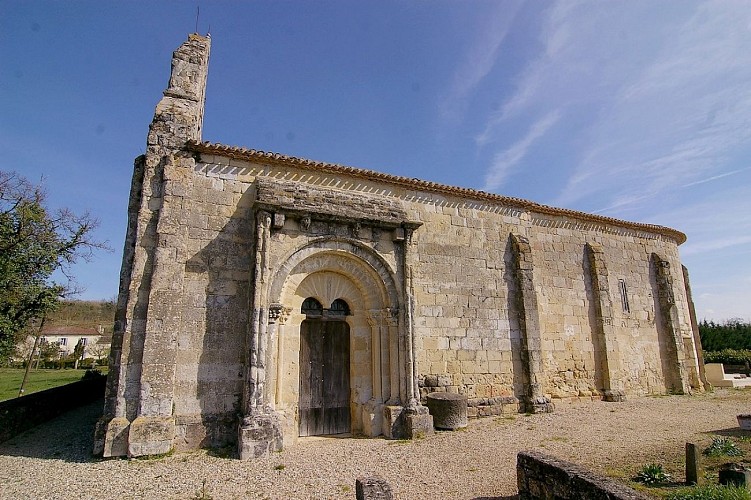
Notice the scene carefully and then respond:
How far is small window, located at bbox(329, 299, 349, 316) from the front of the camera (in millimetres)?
9578

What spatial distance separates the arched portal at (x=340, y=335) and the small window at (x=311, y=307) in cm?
2

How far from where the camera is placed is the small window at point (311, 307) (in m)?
9.26

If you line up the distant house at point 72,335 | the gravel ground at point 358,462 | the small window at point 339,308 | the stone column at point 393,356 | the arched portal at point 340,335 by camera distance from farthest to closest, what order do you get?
the distant house at point 72,335 < the small window at point 339,308 < the stone column at point 393,356 < the arched portal at point 340,335 < the gravel ground at point 358,462

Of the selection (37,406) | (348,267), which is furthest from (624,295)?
(37,406)

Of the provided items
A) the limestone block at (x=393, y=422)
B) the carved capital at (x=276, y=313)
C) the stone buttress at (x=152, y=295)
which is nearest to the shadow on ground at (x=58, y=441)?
the stone buttress at (x=152, y=295)

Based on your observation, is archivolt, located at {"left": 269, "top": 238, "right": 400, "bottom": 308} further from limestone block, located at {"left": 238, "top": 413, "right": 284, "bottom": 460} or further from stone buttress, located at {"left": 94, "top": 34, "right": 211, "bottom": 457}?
limestone block, located at {"left": 238, "top": 413, "right": 284, "bottom": 460}

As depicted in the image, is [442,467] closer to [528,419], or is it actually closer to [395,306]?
[395,306]

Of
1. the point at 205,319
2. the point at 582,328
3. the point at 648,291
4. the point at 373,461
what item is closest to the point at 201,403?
the point at 205,319

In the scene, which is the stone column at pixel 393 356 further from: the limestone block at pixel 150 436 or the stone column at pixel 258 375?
the limestone block at pixel 150 436

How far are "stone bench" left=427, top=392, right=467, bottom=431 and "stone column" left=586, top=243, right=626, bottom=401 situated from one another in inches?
228

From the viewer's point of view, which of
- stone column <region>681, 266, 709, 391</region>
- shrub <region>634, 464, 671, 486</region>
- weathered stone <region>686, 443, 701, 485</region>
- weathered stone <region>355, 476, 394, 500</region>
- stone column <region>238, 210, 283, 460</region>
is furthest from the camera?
stone column <region>681, 266, 709, 391</region>

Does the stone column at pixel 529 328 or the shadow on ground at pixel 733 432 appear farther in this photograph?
the stone column at pixel 529 328

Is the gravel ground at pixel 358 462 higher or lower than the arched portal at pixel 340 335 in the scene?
lower

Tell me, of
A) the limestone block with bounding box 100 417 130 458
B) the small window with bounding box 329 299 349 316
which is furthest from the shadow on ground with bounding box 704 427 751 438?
the limestone block with bounding box 100 417 130 458
